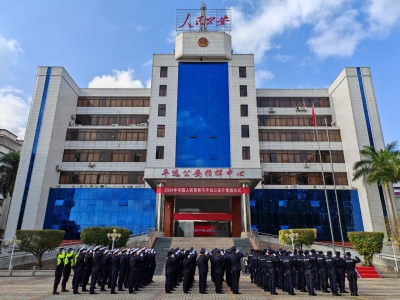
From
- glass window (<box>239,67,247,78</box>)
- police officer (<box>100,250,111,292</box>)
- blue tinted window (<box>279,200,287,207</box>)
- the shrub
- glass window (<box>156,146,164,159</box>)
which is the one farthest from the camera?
glass window (<box>239,67,247,78</box>)

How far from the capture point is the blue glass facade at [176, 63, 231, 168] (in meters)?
32.6

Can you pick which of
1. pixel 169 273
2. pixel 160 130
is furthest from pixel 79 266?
pixel 160 130

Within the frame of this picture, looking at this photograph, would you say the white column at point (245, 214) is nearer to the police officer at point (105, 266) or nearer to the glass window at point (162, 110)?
the glass window at point (162, 110)

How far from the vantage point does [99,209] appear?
35625 millimetres

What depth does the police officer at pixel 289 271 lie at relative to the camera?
11.1 meters

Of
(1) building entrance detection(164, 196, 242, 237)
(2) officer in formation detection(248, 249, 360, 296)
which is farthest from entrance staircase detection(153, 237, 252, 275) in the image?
(2) officer in formation detection(248, 249, 360, 296)

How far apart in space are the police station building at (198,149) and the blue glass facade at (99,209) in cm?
12

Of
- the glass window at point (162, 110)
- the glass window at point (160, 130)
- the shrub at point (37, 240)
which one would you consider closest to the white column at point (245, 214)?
the glass window at point (160, 130)

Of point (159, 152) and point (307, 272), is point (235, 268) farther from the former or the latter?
point (159, 152)

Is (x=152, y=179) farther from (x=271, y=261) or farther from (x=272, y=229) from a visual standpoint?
(x=271, y=261)

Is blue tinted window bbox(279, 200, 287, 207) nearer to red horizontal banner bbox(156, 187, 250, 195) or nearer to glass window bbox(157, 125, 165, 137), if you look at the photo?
red horizontal banner bbox(156, 187, 250, 195)

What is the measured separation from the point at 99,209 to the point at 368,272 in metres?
27.6

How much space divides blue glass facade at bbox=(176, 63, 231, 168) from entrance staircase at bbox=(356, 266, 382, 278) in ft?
52.2

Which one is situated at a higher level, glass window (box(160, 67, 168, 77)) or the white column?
glass window (box(160, 67, 168, 77))
